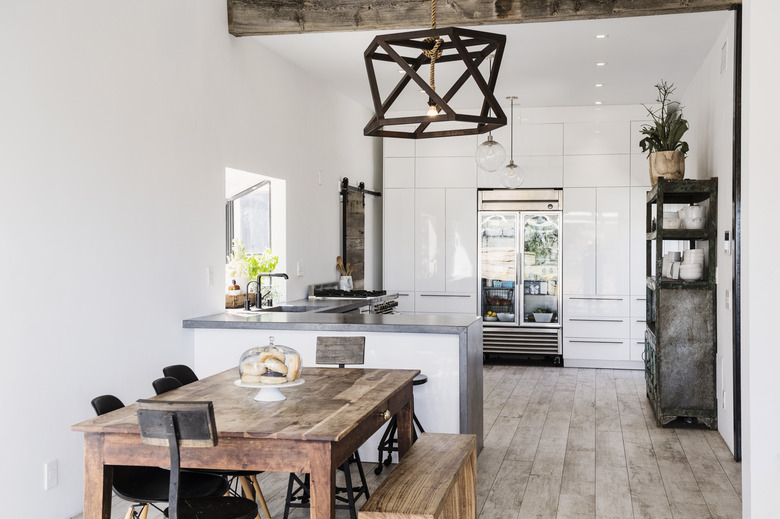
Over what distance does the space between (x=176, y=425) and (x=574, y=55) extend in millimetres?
4584

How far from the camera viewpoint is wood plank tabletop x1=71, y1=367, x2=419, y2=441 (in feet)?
8.18

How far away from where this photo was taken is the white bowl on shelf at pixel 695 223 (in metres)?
5.41

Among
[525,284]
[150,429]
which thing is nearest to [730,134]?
[525,284]

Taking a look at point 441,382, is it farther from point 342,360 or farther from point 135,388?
point 135,388

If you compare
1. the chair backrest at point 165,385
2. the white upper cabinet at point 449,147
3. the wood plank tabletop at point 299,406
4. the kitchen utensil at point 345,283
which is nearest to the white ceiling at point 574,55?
the white upper cabinet at point 449,147

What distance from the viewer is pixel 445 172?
8312 mm

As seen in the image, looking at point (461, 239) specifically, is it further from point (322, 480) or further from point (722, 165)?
point (322, 480)

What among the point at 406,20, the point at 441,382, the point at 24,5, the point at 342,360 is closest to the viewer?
the point at 24,5

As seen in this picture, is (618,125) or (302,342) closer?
(302,342)

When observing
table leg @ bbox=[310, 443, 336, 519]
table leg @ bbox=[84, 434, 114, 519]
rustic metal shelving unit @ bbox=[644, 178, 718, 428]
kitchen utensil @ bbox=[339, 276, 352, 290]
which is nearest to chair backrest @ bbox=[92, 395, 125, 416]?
table leg @ bbox=[84, 434, 114, 519]

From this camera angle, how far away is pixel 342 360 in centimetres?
385

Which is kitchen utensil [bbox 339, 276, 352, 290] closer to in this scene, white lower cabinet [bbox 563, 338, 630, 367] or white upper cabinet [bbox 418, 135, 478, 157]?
white upper cabinet [bbox 418, 135, 478, 157]

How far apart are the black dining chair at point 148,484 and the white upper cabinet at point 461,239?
18.1ft

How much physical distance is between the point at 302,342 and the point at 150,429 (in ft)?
7.09
